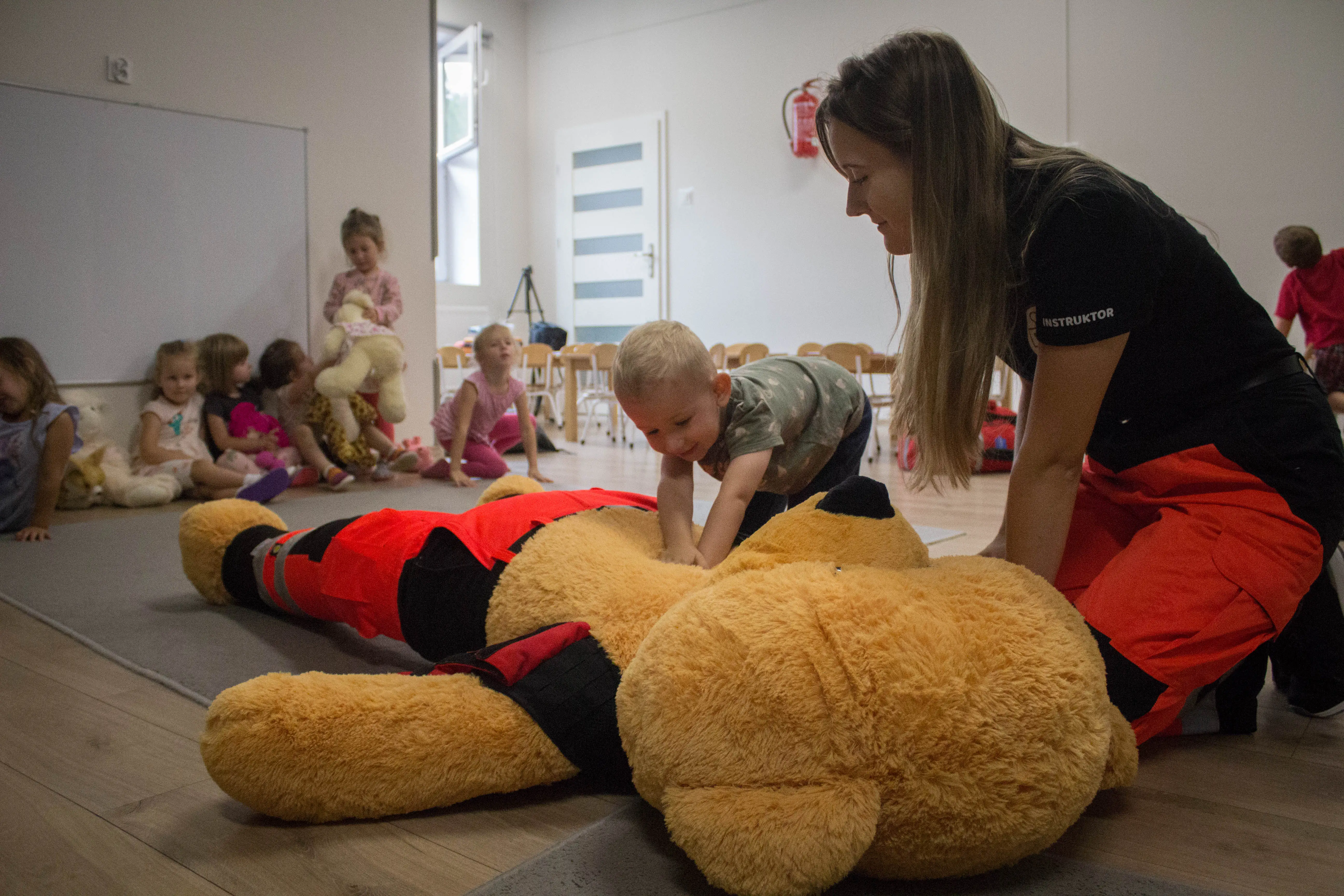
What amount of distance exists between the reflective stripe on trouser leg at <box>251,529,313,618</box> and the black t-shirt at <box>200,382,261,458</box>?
7.73 feet

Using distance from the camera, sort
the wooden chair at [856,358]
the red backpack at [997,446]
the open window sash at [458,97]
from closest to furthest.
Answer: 1. the red backpack at [997,446]
2. the wooden chair at [856,358]
3. the open window sash at [458,97]

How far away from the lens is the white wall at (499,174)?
7668 millimetres

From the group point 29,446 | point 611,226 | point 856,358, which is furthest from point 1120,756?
point 611,226

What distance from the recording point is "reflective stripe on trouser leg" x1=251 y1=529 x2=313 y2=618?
4.92 feet

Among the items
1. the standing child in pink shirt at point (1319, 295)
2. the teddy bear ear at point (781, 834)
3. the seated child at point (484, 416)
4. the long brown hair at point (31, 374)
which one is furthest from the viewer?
the standing child in pink shirt at point (1319, 295)

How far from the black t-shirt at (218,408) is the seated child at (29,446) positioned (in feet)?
2.46

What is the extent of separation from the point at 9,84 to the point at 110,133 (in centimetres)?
35

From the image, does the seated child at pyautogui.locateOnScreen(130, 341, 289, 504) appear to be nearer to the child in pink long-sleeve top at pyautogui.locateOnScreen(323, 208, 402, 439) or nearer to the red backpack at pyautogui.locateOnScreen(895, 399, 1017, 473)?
the child in pink long-sleeve top at pyautogui.locateOnScreen(323, 208, 402, 439)

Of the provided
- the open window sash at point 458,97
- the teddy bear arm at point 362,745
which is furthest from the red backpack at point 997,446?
the open window sash at point 458,97

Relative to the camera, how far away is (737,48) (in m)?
6.87

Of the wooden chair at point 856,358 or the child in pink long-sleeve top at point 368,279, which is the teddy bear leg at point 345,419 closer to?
the child in pink long-sleeve top at point 368,279

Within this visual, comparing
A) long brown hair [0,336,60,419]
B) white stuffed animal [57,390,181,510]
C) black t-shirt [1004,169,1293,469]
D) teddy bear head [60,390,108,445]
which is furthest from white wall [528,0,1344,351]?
black t-shirt [1004,169,1293,469]

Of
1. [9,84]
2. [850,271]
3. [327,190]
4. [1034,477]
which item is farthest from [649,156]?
[1034,477]

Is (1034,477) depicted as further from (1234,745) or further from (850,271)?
(850,271)
